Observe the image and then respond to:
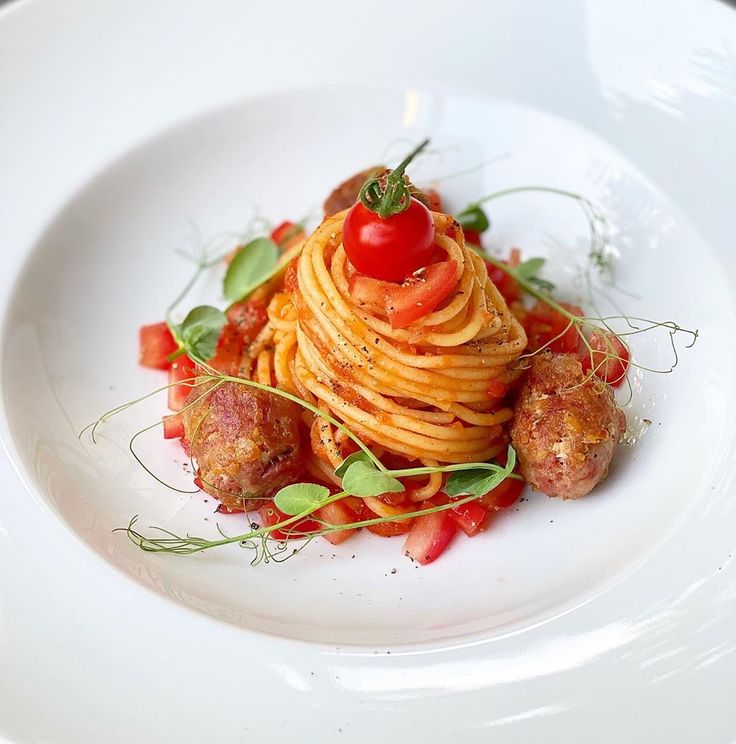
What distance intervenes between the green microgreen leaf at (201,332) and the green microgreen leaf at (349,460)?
117 centimetres

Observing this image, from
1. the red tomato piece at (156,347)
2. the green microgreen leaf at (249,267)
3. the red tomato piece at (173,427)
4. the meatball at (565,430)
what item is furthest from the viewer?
the green microgreen leaf at (249,267)

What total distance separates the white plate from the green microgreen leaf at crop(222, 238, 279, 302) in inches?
23.0

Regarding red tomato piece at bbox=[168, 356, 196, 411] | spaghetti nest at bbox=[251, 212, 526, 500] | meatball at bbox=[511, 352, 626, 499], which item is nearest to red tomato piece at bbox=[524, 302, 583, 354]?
spaghetti nest at bbox=[251, 212, 526, 500]

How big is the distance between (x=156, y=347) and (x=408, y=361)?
6.35 ft

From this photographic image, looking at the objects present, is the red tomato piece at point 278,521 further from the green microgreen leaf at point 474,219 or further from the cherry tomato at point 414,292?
the green microgreen leaf at point 474,219

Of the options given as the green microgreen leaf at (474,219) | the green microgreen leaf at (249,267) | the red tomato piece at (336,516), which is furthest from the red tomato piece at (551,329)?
the green microgreen leaf at (249,267)

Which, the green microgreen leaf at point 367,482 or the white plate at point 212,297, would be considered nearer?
the white plate at point 212,297

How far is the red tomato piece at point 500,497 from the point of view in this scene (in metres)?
4.78

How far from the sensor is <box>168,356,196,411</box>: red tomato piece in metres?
5.32

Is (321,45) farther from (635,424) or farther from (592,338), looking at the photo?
(635,424)

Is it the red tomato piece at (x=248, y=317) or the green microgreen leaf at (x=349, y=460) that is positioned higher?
the red tomato piece at (x=248, y=317)

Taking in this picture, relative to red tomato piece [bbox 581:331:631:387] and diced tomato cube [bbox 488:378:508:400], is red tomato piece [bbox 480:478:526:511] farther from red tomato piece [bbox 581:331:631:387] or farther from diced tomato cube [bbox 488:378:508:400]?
red tomato piece [bbox 581:331:631:387]

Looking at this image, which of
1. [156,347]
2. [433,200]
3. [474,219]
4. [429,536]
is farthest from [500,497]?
[156,347]

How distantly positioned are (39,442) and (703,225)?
393 cm
